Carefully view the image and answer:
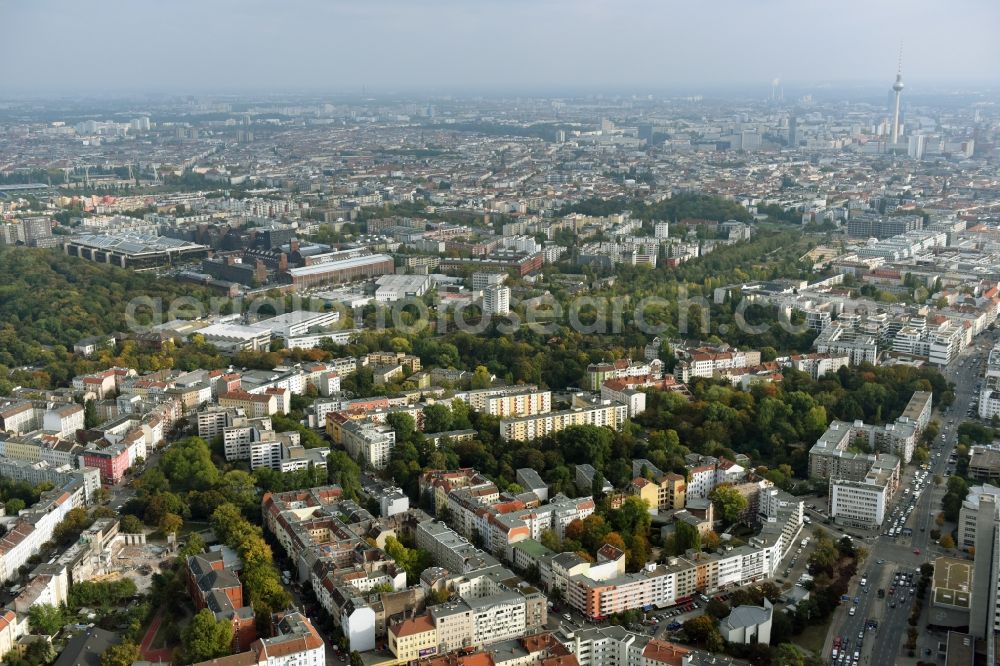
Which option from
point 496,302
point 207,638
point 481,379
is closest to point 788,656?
point 207,638

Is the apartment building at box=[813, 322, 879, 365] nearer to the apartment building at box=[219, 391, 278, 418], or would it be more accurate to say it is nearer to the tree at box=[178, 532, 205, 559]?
the apartment building at box=[219, 391, 278, 418]

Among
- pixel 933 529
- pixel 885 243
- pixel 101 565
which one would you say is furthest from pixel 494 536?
pixel 885 243

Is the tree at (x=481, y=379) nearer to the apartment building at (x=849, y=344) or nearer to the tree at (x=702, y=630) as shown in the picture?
the apartment building at (x=849, y=344)

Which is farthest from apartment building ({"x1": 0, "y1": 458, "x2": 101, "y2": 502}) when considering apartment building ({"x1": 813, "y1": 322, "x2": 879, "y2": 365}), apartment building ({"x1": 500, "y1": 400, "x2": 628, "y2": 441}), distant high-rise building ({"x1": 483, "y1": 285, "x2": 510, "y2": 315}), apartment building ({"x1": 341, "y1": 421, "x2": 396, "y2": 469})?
apartment building ({"x1": 813, "y1": 322, "x2": 879, "y2": 365})

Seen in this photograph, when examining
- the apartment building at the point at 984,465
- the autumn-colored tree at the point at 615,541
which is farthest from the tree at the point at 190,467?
the apartment building at the point at 984,465

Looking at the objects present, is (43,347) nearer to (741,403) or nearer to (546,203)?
(741,403)
